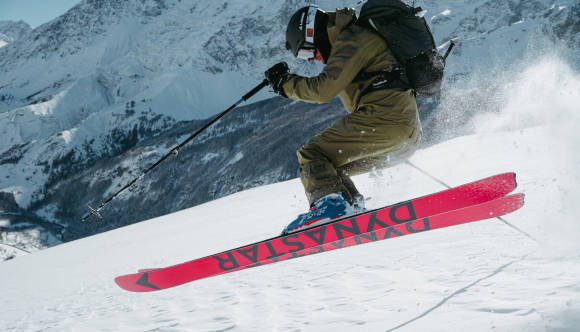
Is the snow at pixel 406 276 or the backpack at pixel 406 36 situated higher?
the backpack at pixel 406 36

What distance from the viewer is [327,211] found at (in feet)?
9.59

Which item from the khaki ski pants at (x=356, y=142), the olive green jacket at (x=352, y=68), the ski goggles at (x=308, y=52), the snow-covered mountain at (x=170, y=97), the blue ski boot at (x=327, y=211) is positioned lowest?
the blue ski boot at (x=327, y=211)

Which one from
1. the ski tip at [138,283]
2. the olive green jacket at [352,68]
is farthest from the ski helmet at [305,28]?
the ski tip at [138,283]

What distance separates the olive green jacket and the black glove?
0.15 meters

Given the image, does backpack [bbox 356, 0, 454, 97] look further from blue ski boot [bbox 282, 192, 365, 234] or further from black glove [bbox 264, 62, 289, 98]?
blue ski boot [bbox 282, 192, 365, 234]

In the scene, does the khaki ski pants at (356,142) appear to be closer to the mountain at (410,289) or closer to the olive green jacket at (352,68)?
the olive green jacket at (352,68)

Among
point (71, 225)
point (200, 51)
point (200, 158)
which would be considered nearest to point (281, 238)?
point (200, 158)

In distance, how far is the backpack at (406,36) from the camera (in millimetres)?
2742

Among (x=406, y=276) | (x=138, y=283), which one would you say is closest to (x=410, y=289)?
(x=406, y=276)

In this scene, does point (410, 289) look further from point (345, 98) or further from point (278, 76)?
point (278, 76)

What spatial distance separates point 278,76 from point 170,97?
122 m

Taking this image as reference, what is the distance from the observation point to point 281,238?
9.96 ft

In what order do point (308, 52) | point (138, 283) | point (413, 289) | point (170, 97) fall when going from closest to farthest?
point (413, 289) → point (308, 52) → point (138, 283) → point (170, 97)

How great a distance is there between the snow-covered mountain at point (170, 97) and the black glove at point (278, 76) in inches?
1693
